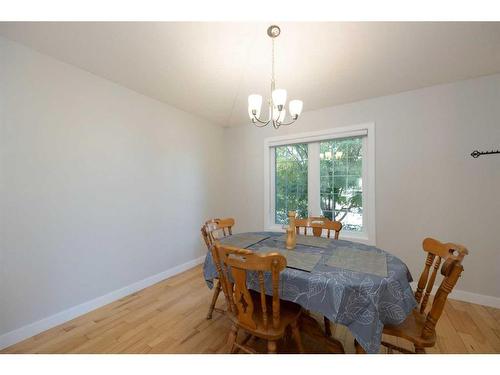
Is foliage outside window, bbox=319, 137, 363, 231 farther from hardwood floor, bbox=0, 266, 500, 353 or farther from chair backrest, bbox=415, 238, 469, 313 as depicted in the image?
chair backrest, bbox=415, 238, 469, 313

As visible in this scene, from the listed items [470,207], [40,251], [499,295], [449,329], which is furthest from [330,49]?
[40,251]

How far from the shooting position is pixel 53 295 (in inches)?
71.4

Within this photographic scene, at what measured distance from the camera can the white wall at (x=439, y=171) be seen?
2053mm

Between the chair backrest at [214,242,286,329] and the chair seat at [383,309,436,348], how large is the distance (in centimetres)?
62

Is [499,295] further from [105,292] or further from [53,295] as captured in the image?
[53,295]

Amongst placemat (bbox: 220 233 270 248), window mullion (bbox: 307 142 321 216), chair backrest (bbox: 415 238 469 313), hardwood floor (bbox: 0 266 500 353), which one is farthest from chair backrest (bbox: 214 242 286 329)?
window mullion (bbox: 307 142 321 216)

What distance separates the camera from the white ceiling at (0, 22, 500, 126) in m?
1.71

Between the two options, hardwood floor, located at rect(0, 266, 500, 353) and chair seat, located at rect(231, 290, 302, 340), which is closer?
chair seat, located at rect(231, 290, 302, 340)

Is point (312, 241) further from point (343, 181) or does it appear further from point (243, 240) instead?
point (343, 181)

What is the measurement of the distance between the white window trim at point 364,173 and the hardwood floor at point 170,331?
101 cm

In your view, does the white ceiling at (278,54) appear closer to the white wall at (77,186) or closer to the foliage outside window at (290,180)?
the white wall at (77,186)

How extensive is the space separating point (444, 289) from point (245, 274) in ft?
3.22

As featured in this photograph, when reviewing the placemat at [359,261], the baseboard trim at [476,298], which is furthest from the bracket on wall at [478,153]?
the placemat at [359,261]
